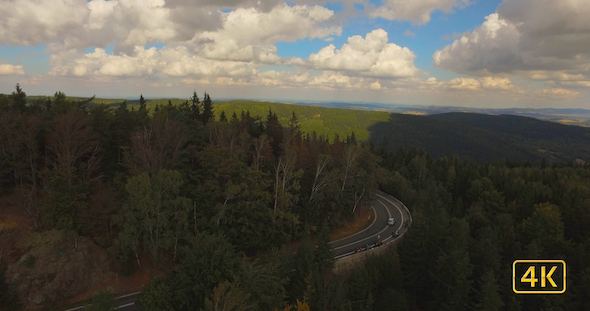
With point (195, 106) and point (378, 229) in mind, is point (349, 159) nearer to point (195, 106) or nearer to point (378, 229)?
point (378, 229)

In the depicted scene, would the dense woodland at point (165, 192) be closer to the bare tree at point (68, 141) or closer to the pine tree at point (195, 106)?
the bare tree at point (68, 141)

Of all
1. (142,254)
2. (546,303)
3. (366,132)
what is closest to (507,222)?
(546,303)

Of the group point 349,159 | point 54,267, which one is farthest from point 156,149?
Answer: point 349,159

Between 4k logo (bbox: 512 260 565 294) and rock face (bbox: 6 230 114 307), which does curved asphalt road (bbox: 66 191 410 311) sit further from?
4k logo (bbox: 512 260 565 294)

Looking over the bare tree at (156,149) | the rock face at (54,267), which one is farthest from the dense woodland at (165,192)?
the rock face at (54,267)

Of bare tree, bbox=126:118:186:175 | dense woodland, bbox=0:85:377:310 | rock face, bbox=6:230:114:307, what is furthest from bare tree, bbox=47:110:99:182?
rock face, bbox=6:230:114:307

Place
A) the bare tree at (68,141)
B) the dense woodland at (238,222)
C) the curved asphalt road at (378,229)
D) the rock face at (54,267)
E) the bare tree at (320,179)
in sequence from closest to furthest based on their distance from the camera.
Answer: the dense woodland at (238,222) → the rock face at (54,267) → the bare tree at (68,141) → the curved asphalt road at (378,229) → the bare tree at (320,179)
